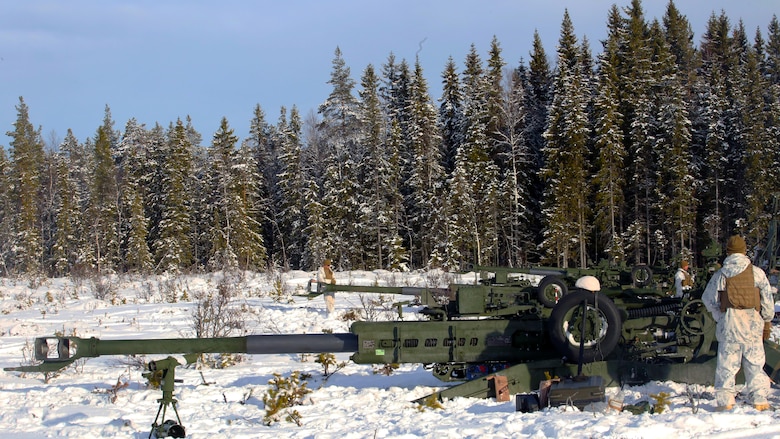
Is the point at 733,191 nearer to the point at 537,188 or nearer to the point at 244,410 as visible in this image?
the point at 537,188

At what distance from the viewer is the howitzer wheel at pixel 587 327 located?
7.71 metres

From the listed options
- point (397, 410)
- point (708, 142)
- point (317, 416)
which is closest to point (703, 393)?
point (397, 410)

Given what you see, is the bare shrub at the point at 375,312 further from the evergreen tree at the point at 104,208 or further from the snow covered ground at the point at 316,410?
the evergreen tree at the point at 104,208

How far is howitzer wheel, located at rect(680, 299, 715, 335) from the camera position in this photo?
7.98 metres

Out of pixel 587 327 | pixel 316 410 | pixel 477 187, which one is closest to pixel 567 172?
pixel 477 187

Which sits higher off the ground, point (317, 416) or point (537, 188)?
point (537, 188)

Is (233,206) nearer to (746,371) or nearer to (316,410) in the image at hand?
(316,410)

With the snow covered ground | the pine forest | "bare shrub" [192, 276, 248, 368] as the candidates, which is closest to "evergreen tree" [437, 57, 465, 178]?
the pine forest

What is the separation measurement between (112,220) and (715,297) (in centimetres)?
5753

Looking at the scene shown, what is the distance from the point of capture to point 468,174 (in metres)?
48.2

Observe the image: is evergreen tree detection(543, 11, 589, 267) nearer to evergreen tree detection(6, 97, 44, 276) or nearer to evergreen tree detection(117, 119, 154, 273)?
evergreen tree detection(117, 119, 154, 273)

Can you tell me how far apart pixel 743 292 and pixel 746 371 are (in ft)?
2.53

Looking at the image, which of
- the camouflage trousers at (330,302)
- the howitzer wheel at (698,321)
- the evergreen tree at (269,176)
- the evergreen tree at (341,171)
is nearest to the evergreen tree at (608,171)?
the evergreen tree at (341,171)

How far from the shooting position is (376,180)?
50.4 metres
